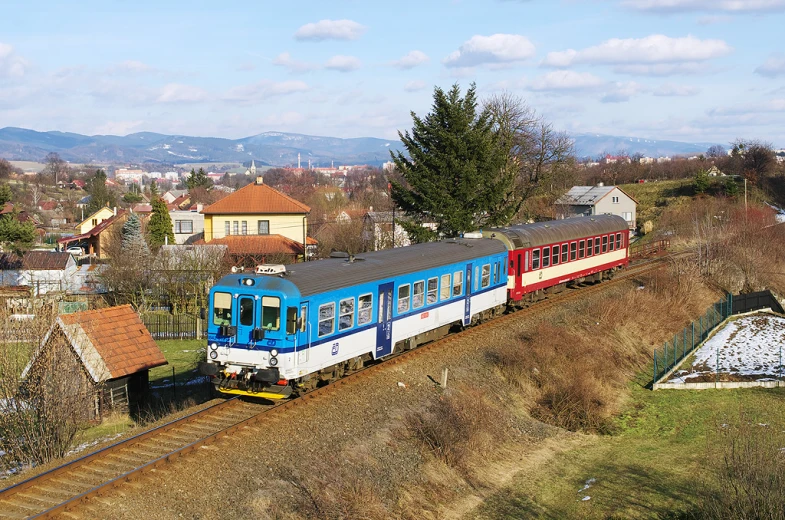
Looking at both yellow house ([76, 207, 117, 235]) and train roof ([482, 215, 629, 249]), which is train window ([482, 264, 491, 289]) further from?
yellow house ([76, 207, 117, 235])

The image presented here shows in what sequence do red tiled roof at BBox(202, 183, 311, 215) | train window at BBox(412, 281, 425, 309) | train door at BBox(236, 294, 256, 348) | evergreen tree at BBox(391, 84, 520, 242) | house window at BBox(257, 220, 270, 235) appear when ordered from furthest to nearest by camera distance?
house window at BBox(257, 220, 270, 235) → red tiled roof at BBox(202, 183, 311, 215) → evergreen tree at BBox(391, 84, 520, 242) → train window at BBox(412, 281, 425, 309) → train door at BBox(236, 294, 256, 348)

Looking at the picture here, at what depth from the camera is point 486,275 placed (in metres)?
25.5

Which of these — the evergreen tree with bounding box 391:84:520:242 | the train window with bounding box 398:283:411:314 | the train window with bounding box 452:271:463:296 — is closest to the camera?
the train window with bounding box 398:283:411:314

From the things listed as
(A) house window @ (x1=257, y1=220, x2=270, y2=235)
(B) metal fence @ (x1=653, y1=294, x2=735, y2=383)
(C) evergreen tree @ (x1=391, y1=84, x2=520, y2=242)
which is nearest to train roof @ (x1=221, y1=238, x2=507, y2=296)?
(B) metal fence @ (x1=653, y1=294, x2=735, y2=383)

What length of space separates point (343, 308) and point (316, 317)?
3.93 feet

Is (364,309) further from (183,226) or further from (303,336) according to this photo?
(183,226)

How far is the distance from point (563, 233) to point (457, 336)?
33.7 ft

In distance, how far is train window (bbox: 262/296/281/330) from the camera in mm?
15523

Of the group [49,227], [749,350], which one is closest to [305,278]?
[749,350]

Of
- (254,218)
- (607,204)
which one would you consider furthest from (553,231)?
(607,204)

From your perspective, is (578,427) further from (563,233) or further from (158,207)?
(158,207)

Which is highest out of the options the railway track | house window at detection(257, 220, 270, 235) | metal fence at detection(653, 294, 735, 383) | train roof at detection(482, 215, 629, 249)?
train roof at detection(482, 215, 629, 249)

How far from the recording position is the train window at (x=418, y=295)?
2060 cm

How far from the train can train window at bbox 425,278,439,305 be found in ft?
0.09
